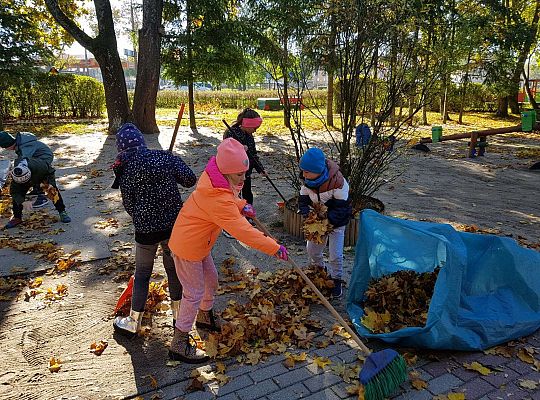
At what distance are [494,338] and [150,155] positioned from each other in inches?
110

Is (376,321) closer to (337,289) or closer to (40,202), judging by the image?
(337,289)

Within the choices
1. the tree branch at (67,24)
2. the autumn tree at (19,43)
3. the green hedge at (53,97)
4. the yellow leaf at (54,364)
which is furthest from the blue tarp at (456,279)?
the green hedge at (53,97)

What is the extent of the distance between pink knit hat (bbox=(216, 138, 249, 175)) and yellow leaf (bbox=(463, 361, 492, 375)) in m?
2.04

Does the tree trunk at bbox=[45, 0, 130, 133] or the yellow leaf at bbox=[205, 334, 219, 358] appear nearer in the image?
the yellow leaf at bbox=[205, 334, 219, 358]

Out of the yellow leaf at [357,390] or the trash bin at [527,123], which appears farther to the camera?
the trash bin at [527,123]

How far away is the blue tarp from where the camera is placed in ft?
9.84

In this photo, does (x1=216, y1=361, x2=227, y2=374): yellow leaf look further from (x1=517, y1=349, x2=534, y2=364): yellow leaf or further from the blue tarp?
(x1=517, y1=349, x2=534, y2=364): yellow leaf

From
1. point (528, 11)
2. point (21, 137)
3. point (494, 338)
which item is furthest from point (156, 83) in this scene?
point (528, 11)

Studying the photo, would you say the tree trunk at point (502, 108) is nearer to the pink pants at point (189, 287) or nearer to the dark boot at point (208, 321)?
the dark boot at point (208, 321)

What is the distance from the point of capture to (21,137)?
5.84m

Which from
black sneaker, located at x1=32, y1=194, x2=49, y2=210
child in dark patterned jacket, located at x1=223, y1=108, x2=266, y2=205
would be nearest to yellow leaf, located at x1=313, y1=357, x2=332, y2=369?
child in dark patterned jacket, located at x1=223, y1=108, x2=266, y2=205

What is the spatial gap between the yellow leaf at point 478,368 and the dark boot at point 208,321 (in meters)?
1.83

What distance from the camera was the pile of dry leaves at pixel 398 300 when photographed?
3.40 metres

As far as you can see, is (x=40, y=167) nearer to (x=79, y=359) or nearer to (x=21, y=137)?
(x=21, y=137)
